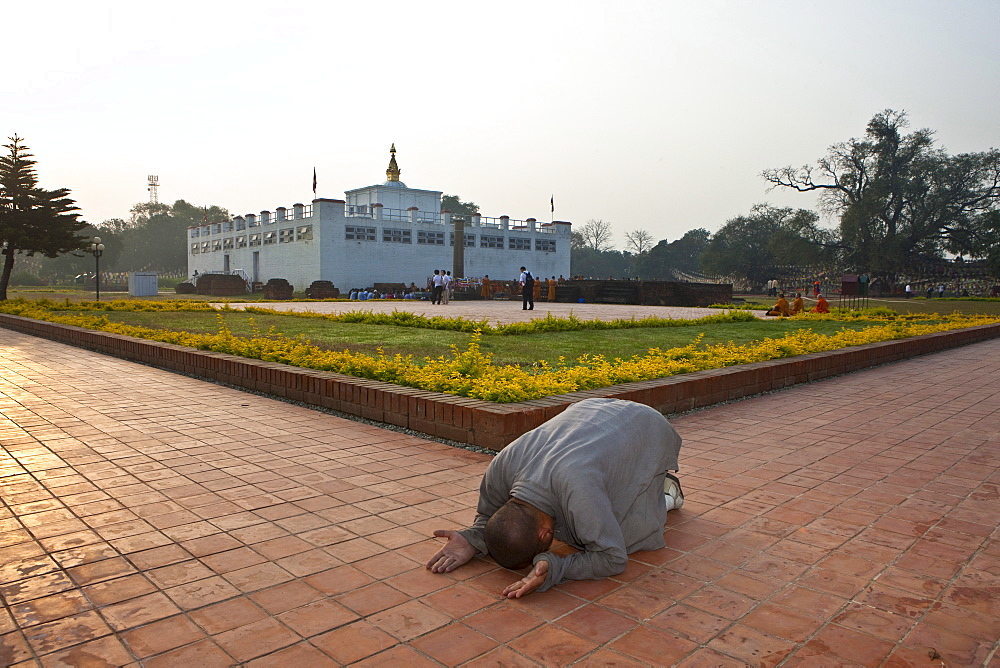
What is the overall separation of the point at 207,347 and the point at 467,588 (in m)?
6.51

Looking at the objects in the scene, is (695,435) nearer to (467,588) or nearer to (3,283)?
(467,588)

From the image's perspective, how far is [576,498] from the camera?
8.18ft

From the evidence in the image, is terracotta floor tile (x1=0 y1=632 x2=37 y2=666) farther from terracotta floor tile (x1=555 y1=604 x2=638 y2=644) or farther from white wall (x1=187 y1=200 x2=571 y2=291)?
white wall (x1=187 y1=200 x2=571 y2=291)

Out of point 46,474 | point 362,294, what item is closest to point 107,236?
point 362,294

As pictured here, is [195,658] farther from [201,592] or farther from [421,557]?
[421,557]

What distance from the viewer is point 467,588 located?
2.57 m

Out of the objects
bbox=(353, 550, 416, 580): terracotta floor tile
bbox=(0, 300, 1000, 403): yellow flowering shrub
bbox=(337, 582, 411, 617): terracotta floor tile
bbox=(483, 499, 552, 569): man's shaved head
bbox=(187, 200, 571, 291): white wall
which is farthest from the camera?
bbox=(187, 200, 571, 291): white wall

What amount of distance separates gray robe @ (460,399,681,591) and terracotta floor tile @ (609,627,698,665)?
37 cm

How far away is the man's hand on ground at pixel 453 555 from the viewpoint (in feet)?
8.84

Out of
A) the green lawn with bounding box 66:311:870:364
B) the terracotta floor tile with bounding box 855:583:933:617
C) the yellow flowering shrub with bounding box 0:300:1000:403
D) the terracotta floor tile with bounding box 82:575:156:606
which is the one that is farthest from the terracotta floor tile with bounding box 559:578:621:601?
the green lawn with bounding box 66:311:870:364

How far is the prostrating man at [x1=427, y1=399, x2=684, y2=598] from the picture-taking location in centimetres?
252

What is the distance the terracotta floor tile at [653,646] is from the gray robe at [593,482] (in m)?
0.37

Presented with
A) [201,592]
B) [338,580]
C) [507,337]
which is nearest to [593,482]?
[338,580]

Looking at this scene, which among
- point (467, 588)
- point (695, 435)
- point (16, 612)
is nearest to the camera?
point (16, 612)
